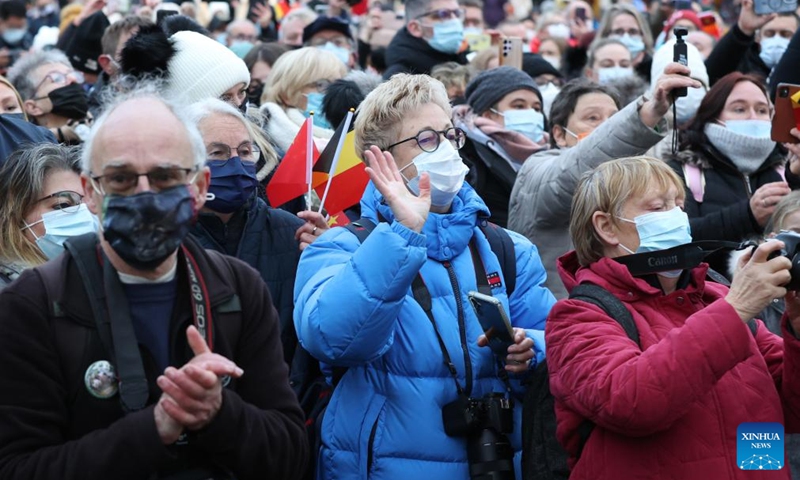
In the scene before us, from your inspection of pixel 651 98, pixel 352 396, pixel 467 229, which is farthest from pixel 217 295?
pixel 651 98

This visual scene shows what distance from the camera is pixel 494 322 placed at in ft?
13.3

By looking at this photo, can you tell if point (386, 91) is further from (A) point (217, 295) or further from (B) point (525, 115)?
(B) point (525, 115)

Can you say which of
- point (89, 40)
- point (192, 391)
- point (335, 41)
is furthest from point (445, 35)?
point (192, 391)

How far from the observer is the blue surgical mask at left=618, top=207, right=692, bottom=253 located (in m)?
4.14

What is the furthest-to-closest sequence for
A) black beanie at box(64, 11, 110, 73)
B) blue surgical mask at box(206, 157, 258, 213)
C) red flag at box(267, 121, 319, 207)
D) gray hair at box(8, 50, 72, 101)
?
black beanie at box(64, 11, 110, 73), gray hair at box(8, 50, 72, 101), red flag at box(267, 121, 319, 207), blue surgical mask at box(206, 157, 258, 213)

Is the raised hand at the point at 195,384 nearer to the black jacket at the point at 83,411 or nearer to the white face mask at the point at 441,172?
the black jacket at the point at 83,411

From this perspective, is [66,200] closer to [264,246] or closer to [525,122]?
[264,246]

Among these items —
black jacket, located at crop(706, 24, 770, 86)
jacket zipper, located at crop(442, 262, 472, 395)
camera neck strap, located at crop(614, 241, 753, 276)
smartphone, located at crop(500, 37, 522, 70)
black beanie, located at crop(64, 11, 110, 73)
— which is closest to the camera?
camera neck strap, located at crop(614, 241, 753, 276)

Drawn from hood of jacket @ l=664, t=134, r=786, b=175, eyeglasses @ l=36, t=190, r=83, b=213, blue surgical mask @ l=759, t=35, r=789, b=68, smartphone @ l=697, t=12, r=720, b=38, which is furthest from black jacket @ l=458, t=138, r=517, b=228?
smartphone @ l=697, t=12, r=720, b=38

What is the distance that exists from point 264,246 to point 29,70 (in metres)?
3.78

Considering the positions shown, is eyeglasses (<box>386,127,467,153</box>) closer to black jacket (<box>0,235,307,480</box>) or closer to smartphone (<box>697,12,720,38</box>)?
black jacket (<box>0,235,307,480</box>)

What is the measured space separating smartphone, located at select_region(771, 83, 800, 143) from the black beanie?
247 inches

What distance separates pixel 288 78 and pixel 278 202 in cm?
214

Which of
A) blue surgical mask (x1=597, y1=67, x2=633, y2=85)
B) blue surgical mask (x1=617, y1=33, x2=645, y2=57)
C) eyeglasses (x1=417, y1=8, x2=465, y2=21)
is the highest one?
eyeglasses (x1=417, y1=8, x2=465, y2=21)
